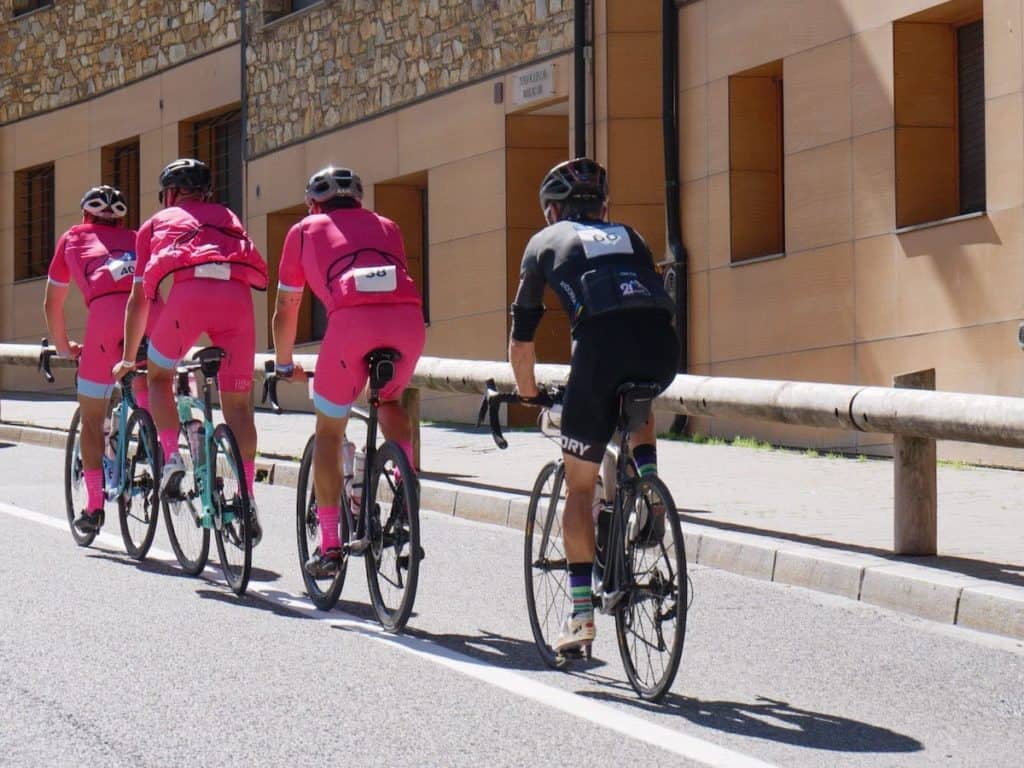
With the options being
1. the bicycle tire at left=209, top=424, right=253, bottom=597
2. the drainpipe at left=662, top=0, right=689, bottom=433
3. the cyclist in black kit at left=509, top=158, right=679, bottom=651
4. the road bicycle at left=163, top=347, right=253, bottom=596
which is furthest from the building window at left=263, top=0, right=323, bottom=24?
the cyclist in black kit at left=509, top=158, right=679, bottom=651

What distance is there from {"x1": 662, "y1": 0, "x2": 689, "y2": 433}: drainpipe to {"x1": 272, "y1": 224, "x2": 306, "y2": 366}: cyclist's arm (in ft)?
31.1

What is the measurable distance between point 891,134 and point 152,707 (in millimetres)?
10400

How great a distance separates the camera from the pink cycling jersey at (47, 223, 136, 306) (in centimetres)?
1087

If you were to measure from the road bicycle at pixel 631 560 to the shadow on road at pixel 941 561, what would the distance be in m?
2.22

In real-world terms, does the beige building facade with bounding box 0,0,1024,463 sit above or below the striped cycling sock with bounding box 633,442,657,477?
above

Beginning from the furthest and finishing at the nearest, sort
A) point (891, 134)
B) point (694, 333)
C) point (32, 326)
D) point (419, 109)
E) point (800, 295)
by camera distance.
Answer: point (32, 326), point (419, 109), point (694, 333), point (800, 295), point (891, 134)

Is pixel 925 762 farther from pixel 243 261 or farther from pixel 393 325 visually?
pixel 243 261

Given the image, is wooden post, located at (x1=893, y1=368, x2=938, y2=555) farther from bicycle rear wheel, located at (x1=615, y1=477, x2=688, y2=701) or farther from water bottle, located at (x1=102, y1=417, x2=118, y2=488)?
water bottle, located at (x1=102, y1=417, x2=118, y2=488)

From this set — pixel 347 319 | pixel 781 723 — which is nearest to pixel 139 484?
pixel 347 319

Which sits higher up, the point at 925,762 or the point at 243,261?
the point at 243,261

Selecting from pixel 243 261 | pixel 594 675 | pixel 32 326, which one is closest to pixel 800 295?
pixel 243 261

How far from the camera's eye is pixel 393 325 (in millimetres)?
8539

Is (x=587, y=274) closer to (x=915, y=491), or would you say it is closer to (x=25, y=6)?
(x=915, y=491)

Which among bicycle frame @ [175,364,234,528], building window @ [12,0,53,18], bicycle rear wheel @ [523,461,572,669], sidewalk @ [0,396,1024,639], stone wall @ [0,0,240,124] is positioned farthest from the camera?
building window @ [12,0,53,18]
